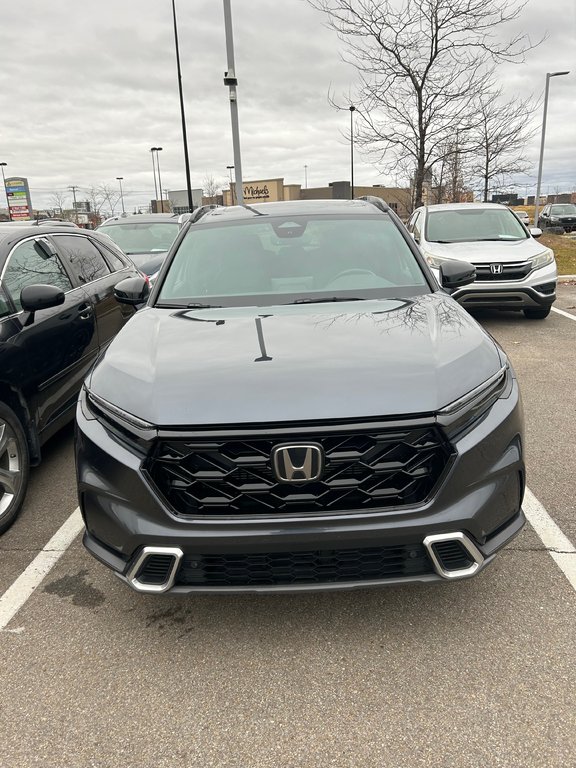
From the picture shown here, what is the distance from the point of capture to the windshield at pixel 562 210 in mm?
35375

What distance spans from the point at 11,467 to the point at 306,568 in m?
2.09

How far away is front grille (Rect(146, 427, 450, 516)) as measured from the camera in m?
2.14

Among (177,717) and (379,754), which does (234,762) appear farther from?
(379,754)

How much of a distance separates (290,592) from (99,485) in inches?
32.8

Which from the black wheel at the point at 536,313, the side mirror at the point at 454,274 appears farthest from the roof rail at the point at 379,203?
the black wheel at the point at 536,313

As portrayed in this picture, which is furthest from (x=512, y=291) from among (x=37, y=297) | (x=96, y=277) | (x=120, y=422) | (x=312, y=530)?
(x=120, y=422)

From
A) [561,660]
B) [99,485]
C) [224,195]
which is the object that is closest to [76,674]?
[99,485]

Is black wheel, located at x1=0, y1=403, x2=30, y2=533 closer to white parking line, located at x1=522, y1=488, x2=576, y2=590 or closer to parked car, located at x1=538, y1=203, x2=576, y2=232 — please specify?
white parking line, located at x1=522, y1=488, x2=576, y2=590

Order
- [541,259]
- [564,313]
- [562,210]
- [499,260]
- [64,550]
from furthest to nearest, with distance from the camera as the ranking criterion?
1. [562,210]
2. [564,313]
3. [541,259]
4. [499,260]
5. [64,550]

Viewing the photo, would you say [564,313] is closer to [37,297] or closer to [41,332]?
[41,332]

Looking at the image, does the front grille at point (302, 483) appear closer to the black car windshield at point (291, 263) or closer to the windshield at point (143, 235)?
the black car windshield at point (291, 263)

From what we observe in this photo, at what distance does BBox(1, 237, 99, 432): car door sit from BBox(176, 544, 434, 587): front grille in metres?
1.91

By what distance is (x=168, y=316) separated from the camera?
10.3 ft

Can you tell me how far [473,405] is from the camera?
226 centimetres
